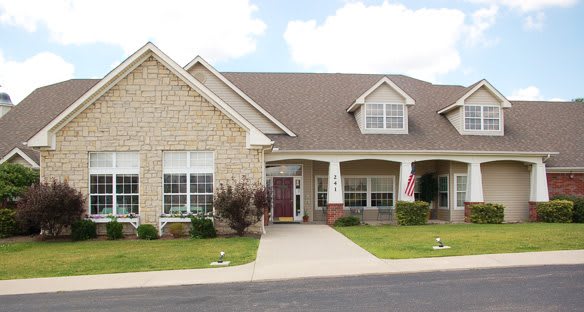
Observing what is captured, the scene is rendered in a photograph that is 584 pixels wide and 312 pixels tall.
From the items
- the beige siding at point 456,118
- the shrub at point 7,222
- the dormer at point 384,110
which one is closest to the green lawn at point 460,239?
the dormer at point 384,110

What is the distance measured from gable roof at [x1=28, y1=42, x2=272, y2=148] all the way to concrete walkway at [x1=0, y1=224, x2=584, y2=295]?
532 centimetres

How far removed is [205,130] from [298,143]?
4.73m

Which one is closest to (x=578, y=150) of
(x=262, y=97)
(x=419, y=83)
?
(x=419, y=83)

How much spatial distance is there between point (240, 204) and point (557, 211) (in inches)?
553

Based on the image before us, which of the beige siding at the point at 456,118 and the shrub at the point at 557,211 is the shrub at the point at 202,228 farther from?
the shrub at the point at 557,211

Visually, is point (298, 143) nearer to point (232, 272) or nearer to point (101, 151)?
point (101, 151)

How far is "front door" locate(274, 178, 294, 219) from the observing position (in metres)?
23.3

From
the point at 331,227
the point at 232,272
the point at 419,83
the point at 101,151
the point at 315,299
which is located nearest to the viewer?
the point at 315,299

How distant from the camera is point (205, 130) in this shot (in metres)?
18.3

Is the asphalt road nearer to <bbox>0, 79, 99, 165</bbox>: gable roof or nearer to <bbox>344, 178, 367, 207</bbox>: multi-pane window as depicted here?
<bbox>344, 178, 367, 207</bbox>: multi-pane window

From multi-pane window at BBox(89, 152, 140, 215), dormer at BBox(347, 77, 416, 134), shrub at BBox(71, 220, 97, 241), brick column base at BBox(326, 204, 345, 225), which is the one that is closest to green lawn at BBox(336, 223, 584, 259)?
brick column base at BBox(326, 204, 345, 225)

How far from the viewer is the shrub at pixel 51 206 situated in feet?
54.3

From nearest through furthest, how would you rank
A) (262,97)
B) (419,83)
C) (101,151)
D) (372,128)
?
(101,151) → (372,128) → (262,97) → (419,83)

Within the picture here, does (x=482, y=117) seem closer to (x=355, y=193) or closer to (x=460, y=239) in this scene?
(x=355, y=193)
